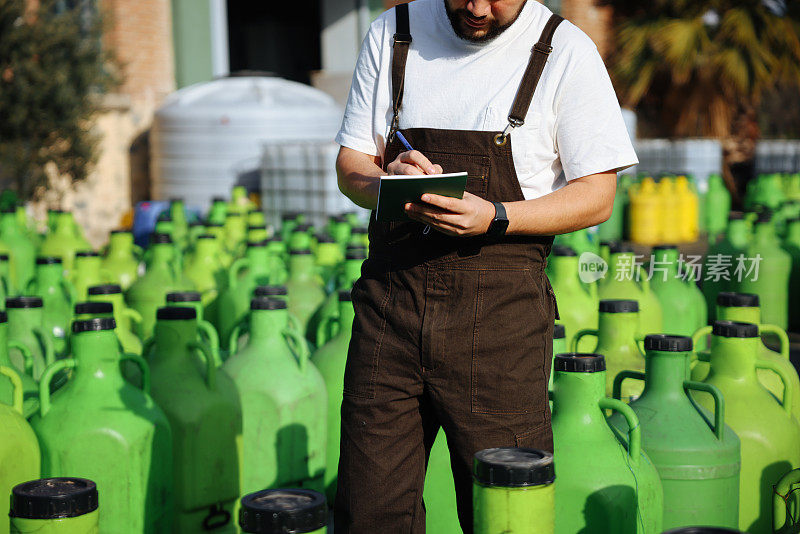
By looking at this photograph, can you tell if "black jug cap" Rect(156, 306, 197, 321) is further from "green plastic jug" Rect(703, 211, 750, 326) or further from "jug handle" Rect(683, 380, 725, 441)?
"green plastic jug" Rect(703, 211, 750, 326)

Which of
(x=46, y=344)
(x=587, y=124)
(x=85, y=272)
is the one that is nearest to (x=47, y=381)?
(x=46, y=344)

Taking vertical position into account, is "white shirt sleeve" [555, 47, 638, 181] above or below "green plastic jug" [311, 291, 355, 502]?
above

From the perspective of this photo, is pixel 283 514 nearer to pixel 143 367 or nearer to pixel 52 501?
pixel 52 501

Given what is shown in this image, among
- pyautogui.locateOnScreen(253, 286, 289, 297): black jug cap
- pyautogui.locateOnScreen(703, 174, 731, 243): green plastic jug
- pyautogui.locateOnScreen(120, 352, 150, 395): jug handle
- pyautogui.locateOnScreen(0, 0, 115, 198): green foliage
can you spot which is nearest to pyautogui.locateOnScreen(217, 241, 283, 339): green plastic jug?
Result: pyautogui.locateOnScreen(253, 286, 289, 297): black jug cap

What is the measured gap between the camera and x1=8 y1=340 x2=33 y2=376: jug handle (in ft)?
9.38

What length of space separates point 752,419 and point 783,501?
23 cm

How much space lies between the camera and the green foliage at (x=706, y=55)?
12469mm

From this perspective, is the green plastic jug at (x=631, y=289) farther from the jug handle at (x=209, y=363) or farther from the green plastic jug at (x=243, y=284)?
the jug handle at (x=209, y=363)

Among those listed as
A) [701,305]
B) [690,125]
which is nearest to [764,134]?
[690,125]

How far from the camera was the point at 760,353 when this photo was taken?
2.96 m

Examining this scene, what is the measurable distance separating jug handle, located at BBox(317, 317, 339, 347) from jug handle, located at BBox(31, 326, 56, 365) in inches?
33.2

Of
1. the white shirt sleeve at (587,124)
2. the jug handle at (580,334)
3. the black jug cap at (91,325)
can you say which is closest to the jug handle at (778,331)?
the jug handle at (580,334)

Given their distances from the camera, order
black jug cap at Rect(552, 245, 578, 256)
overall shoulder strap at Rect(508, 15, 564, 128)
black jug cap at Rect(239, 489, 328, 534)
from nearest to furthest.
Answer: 1. black jug cap at Rect(239, 489, 328, 534)
2. overall shoulder strap at Rect(508, 15, 564, 128)
3. black jug cap at Rect(552, 245, 578, 256)

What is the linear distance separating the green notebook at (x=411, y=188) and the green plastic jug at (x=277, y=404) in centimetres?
131
